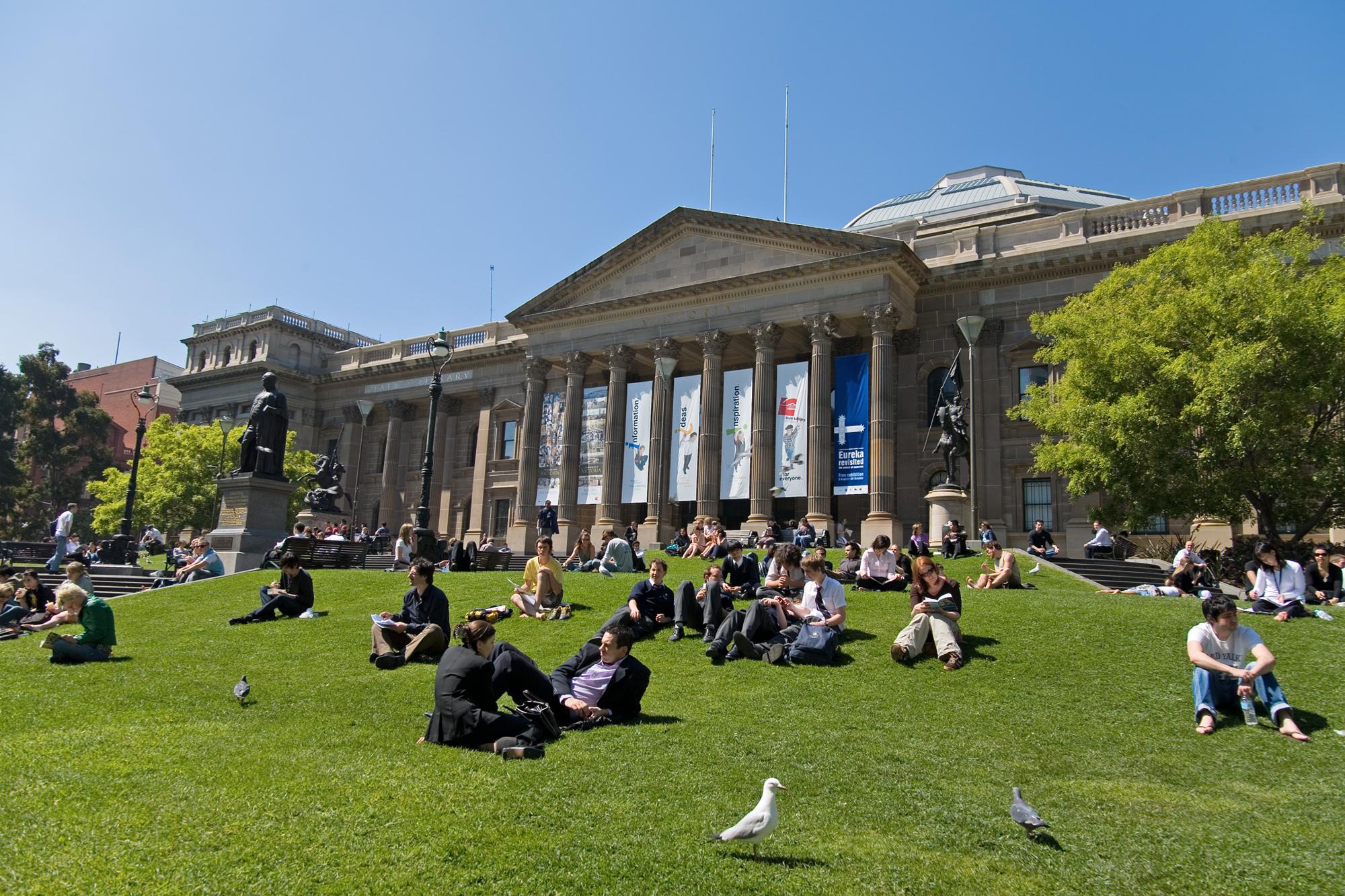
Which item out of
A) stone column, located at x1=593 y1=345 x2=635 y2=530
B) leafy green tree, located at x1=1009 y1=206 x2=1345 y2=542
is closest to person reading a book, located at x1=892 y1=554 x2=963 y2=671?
leafy green tree, located at x1=1009 y1=206 x2=1345 y2=542

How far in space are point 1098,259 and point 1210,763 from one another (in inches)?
1138

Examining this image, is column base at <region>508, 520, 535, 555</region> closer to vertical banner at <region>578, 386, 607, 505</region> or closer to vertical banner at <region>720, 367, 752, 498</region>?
vertical banner at <region>578, 386, 607, 505</region>

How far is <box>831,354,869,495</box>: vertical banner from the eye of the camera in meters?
32.6

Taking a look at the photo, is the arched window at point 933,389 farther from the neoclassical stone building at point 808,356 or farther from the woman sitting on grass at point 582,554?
the woman sitting on grass at point 582,554

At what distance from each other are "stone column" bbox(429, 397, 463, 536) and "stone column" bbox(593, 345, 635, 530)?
1423 cm

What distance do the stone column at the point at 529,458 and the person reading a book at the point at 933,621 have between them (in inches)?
1179

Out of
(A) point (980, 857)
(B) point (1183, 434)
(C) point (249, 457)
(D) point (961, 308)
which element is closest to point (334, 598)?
(C) point (249, 457)

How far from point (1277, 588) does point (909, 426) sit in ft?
74.0

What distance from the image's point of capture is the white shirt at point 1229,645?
8352 millimetres

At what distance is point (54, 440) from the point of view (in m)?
60.2

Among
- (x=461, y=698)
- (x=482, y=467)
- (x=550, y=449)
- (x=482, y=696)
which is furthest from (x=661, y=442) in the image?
(x=461, y=698)

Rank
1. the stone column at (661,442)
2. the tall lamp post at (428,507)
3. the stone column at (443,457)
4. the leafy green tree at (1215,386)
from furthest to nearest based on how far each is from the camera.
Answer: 1. the stone column at (443,457)
2. the stone column at (661,442)
3. the tall lamp post at (428,507)
4. the leafy green tree at (1215,386)

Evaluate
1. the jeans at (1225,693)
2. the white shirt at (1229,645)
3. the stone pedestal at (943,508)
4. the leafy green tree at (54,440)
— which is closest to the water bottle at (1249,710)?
the jeans at (1225,693)

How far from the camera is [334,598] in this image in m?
17.7
